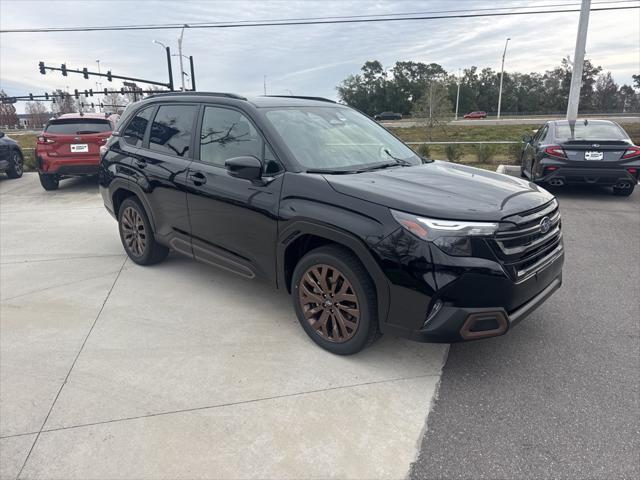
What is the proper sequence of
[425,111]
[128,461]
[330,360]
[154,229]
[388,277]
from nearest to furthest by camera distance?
[128,461], [388,277], [330,360], [154,229], [425,111]

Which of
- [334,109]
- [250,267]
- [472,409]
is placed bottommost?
[472,409]

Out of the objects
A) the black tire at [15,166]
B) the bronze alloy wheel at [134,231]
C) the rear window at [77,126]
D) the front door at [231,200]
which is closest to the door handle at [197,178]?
the front door at [231,200]

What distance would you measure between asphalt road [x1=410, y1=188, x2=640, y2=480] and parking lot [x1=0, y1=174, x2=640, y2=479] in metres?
0.01

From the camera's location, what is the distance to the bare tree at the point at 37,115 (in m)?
87.1

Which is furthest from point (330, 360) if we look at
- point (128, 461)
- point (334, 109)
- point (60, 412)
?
point (334, 109)

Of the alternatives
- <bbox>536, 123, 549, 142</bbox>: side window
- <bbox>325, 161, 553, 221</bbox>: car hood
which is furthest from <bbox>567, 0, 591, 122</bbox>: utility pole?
<bbox>325, 161, 553, 221</bbox>: car hood

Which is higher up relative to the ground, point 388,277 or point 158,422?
point 388,277

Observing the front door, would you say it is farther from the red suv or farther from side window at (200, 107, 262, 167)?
the red suv

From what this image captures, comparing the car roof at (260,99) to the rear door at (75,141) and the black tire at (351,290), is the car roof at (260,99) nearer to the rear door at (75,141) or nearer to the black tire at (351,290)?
the black tire at (351,290)

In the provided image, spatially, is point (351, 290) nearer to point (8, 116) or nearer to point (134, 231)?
point (134, 231)

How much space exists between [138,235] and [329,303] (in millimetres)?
2855

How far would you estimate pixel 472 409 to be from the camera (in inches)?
110

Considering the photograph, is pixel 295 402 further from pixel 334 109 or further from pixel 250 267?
pixel 334 109

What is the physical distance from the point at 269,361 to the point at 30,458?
147 cm
